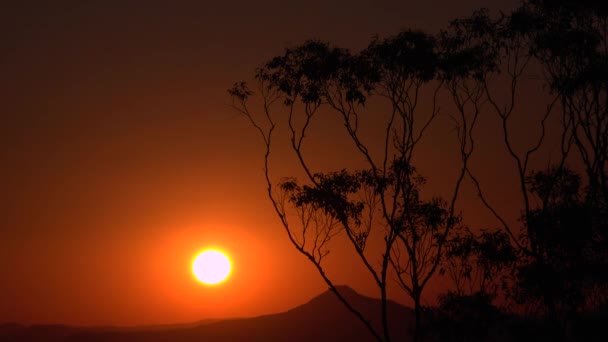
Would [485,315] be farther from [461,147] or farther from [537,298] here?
[461,147]

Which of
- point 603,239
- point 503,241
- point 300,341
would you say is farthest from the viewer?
point 300,341

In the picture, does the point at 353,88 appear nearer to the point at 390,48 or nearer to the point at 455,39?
the point at 390,48

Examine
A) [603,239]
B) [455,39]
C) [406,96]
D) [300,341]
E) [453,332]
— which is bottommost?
[453,332]

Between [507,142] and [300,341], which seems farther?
[300,341]

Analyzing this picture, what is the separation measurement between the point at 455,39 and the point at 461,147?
13.9ft

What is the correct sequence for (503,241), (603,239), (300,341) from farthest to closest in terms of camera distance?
(300,341)
(503,241)
(603,239)

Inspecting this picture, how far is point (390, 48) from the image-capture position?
24.8 meters

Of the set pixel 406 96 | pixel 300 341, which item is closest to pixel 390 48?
pixel 406 96

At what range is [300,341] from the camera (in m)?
177

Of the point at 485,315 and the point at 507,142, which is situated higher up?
the point at 507,142

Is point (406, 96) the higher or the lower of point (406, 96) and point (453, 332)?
the higher

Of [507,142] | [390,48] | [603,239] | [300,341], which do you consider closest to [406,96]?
[390,48]

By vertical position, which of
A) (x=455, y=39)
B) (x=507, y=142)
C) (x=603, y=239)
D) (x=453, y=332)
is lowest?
(x=453, y=332)

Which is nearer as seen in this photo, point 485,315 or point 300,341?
point 485,315
